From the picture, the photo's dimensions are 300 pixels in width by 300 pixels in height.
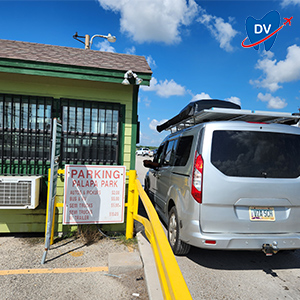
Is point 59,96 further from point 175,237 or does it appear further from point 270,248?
point 270,248

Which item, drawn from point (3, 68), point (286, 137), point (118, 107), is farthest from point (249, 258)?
point (3, 68)

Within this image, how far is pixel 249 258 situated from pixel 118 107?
354 cm

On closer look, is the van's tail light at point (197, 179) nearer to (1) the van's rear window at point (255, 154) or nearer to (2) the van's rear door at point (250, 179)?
(2) the van's rear door at point (250, 179)

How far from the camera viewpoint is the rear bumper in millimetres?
2896

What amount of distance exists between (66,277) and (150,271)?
1.12 metres

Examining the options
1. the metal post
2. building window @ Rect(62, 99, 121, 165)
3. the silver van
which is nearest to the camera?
the silver van

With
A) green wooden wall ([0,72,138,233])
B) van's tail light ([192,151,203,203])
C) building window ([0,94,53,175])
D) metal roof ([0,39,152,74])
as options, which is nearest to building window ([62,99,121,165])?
green wooden wall ([0,72,138,233])

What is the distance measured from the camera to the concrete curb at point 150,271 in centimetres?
268

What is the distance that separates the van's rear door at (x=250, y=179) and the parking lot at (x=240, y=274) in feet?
2.27

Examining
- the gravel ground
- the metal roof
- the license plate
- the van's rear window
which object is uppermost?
the metal roof

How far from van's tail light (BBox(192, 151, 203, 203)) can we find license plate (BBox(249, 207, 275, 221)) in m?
0.69

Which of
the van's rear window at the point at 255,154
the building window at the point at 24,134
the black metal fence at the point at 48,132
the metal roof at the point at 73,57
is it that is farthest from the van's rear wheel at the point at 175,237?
the metal roof at the point at 73,57

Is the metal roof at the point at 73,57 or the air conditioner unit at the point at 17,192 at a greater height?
the metal roof at the point at 73,57

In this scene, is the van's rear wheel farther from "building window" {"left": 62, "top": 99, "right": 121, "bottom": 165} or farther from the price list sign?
"building window" {"left": 62, "top": 99, "right": 121, "bottom": 165}
